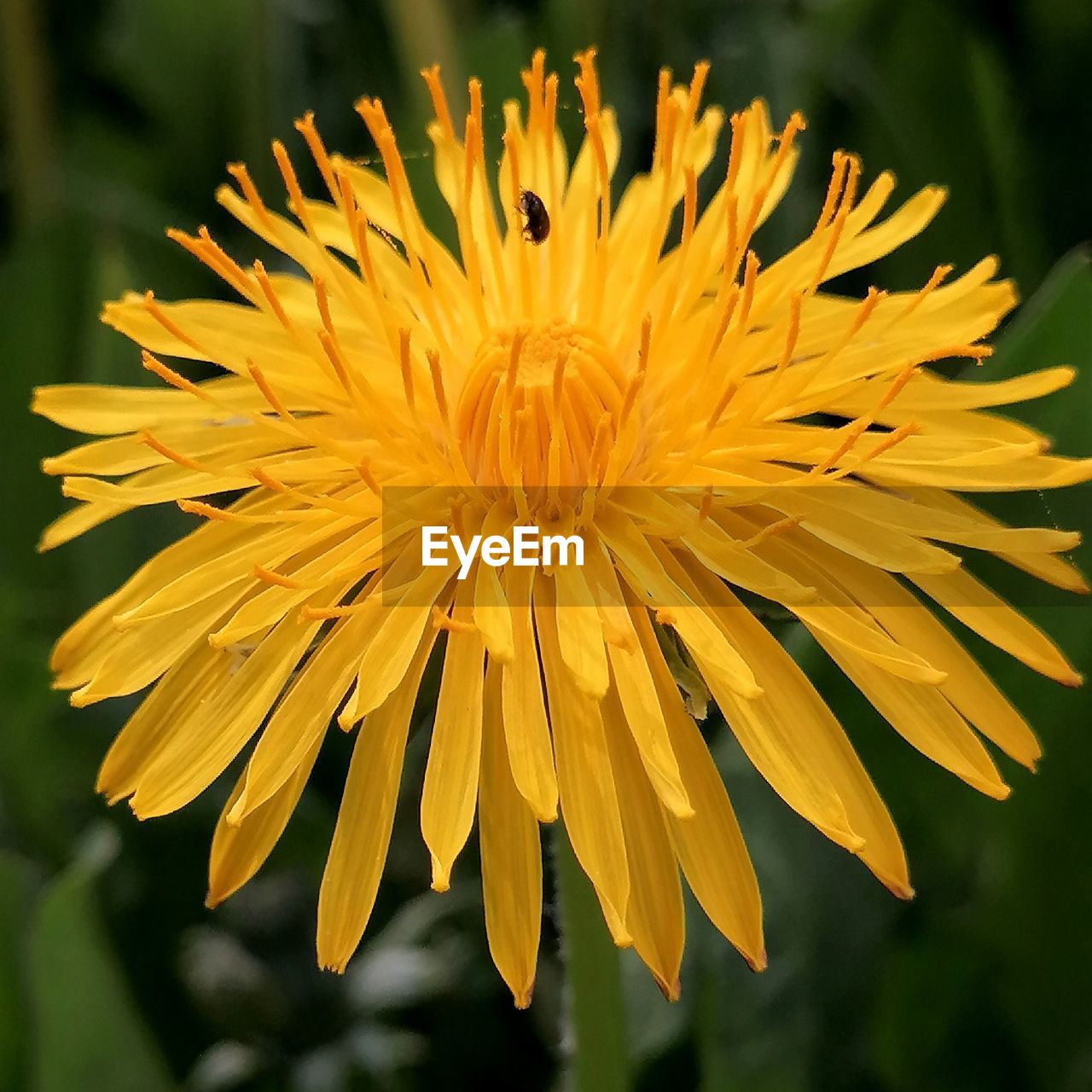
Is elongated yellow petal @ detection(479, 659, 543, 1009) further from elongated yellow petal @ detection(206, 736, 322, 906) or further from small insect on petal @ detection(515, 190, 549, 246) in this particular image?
small insect on petal @ detection(515, 190, 549, 246)

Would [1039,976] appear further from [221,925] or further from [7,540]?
[7,540]

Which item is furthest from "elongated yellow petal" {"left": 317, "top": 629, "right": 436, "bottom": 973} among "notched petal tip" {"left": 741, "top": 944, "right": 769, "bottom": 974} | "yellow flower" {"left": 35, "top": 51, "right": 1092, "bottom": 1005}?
"notched petal tip" {"left": 741, "top": 944, "right": 769, "bottom": 974}

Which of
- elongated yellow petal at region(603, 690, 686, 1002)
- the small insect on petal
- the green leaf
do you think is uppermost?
the small insect on petal

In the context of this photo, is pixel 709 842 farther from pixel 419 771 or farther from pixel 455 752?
pixel 419 771

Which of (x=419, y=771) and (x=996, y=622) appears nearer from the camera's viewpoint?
(x=996, y=622)

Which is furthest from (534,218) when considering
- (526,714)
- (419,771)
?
(419,771)

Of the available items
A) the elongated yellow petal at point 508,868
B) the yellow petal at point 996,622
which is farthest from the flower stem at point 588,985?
the yellow petal at point 996,622
